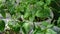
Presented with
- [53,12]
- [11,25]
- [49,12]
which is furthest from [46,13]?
[11,25]

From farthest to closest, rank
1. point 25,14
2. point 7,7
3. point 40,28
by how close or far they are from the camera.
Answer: point 7,7
point 25,14
point 40,28

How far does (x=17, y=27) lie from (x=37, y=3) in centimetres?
25

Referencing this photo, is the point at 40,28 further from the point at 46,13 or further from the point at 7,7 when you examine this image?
the point at 7,7

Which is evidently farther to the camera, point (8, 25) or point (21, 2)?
point (21, 2)

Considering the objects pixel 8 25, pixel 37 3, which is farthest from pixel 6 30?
pixel 37 3

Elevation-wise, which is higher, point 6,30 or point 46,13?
point 46,13

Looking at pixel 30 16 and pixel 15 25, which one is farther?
pixel 30 16

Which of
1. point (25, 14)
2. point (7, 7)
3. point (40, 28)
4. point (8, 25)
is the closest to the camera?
point (40, 28)

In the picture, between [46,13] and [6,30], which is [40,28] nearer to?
[46,13]

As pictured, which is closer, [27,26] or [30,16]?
[27,26]

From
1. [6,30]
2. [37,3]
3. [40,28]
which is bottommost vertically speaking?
[6,30]

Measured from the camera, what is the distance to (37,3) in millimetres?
1188

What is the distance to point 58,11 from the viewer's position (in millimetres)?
1279

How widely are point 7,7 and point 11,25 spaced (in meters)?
0.31
